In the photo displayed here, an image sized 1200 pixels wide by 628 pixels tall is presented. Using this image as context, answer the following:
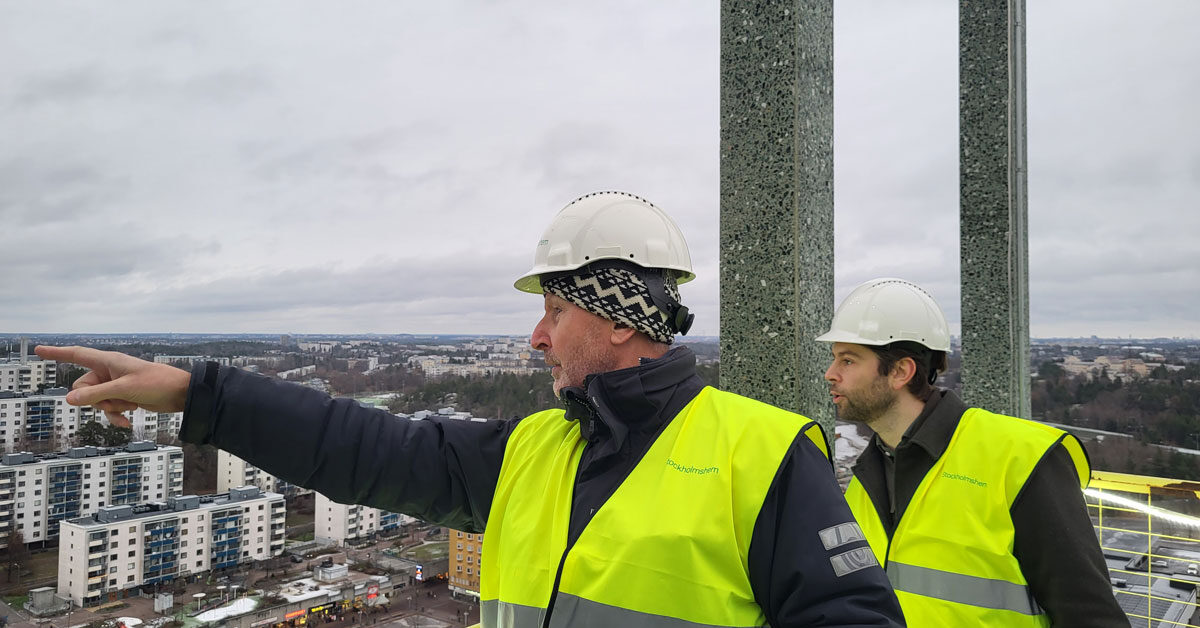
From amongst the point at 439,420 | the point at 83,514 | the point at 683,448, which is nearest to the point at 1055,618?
the point at 683,448

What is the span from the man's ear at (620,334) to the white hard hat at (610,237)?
0.13 metres

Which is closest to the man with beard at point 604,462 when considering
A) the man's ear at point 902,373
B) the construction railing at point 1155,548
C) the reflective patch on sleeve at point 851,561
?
the reflective patch on sleeve at point 851,561

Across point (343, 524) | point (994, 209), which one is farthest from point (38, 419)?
point (994, 209)

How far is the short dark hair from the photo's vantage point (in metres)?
2.17

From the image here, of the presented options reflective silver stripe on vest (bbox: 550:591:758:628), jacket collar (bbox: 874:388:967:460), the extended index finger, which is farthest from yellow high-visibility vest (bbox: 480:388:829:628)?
jacket collar (bbox: 874:388:967:460)

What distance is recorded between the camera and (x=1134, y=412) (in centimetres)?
409

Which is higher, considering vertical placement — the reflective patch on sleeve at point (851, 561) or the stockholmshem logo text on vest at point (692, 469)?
the stockholmshem logo text on vest at point (692, 469)

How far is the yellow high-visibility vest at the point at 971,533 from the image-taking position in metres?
1.65

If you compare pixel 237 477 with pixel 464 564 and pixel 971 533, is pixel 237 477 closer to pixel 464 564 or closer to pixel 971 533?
pixel 464 564

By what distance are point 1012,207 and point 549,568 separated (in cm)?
397

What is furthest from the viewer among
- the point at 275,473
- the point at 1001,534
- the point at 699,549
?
the point at 1001,534

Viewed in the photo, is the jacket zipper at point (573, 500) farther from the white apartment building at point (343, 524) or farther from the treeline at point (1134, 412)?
the treeline at point (1134, 412)

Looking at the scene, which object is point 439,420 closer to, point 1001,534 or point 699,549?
point 699,549

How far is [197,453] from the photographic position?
7.50 ft
